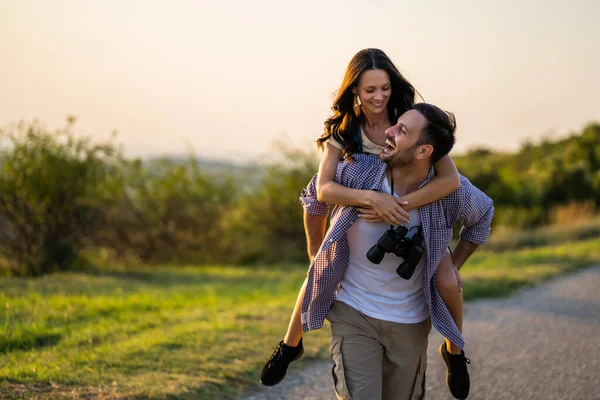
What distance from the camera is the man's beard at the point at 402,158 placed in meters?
3.24

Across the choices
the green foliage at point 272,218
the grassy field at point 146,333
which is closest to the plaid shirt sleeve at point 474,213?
the grassy field at point 146,333

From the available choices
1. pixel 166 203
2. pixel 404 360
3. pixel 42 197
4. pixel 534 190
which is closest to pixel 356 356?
pixel 404 360

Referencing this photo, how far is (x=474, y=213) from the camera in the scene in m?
3.52

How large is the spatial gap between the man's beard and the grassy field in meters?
2.48

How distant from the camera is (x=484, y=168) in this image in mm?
25844

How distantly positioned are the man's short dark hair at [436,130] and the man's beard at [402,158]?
0.05 m

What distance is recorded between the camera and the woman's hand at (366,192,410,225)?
319cm

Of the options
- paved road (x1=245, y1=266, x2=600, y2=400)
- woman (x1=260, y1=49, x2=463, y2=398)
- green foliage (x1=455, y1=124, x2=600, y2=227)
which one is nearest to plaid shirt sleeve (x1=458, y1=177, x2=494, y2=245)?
woman (x1=260, y1=49, x2=463, y2=398)

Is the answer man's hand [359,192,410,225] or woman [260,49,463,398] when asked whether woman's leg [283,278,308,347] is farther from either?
man's hand [359,192,410,225]

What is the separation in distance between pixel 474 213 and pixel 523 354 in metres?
3.50

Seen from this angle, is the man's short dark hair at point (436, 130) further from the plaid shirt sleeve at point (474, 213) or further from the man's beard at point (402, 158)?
the plaid shirt sleeve at point (474, 213)

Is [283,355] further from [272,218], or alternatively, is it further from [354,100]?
[272,218]

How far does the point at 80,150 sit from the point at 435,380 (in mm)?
9524

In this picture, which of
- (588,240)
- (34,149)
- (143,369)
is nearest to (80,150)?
(34,149)
